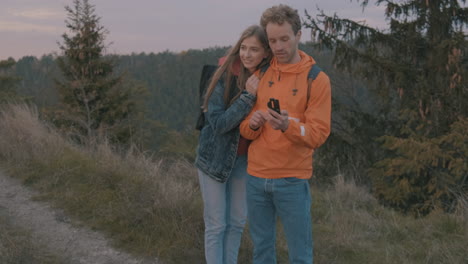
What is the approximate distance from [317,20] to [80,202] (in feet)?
23.0

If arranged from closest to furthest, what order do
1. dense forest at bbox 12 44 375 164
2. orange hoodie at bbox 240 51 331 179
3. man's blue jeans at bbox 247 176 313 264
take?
orange hoodie at bbox 240 51 331 179, man's blue jeans at bbox 247 176 313 264, dense forest at bbox 12 44 375 164

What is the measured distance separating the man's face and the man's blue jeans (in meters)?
0.59

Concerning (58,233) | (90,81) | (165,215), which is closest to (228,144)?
(165,215)

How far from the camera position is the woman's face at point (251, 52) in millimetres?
2107

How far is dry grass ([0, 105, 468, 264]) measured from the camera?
129 inches

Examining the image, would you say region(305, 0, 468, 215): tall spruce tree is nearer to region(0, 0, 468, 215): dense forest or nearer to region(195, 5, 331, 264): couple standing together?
region(0, 0, 468, 215): dense forest

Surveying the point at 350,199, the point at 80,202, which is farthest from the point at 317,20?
the point at 80,202

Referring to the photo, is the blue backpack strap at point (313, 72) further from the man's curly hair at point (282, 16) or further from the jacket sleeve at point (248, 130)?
the jacket sleeve at point (248, 130)

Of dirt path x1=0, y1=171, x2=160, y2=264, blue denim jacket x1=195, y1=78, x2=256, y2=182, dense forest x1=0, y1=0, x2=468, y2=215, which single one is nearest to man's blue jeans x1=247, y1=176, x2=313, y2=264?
blue denim jacket x1=195, y1=78, x2=256, y2=182

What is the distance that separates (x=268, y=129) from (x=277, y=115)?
0.25 meters

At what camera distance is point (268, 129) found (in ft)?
6.83

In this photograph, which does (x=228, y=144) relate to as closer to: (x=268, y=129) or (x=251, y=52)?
(x=268, y=129)

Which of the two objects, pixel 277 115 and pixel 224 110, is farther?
pixel 224 110

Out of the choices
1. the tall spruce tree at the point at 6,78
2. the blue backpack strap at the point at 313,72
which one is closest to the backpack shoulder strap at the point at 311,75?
the blue backpack strap at the point at 313,72
